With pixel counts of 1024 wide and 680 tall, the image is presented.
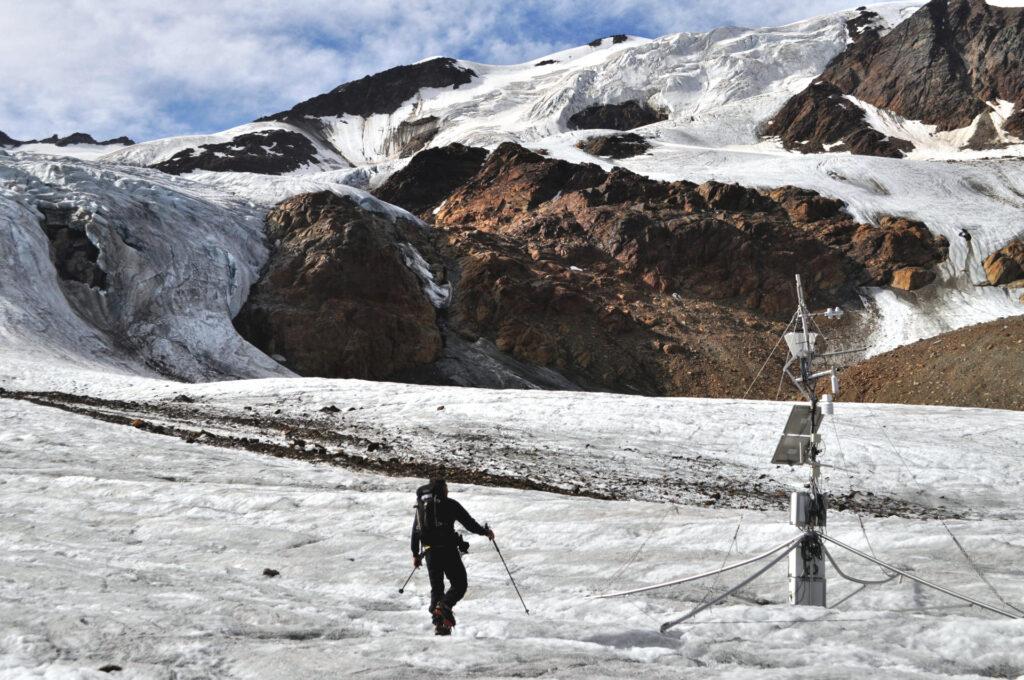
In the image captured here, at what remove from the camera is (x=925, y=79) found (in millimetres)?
113062

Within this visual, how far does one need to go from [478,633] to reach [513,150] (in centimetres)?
8081

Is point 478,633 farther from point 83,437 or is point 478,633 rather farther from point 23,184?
point 23,184

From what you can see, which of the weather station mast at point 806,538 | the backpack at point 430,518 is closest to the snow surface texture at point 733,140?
the weather station mast at point 806,538

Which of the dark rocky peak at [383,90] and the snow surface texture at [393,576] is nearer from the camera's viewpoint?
the snow surface texture at [393,576]

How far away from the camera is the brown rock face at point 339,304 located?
45.3m

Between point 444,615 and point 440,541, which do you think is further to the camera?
point 440,541

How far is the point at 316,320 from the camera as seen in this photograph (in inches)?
1831

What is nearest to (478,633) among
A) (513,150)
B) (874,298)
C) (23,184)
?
(23,184)

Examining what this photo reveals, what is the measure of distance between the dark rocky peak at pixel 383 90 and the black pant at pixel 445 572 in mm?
159423

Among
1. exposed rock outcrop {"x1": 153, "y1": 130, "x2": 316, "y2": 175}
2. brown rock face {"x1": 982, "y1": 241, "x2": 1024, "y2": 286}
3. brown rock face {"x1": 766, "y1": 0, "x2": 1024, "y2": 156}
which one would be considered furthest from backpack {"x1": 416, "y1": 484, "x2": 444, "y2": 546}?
exposed rock outcrop {"x1": 153, "y1": 130, "x2": 316, "y2": 175}

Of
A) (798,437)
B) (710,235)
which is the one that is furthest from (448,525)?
(710,235)

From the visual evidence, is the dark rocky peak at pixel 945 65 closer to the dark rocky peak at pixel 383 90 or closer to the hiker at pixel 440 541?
the dark rocky peak at pixel 383 90

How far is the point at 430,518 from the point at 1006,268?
2687 inches

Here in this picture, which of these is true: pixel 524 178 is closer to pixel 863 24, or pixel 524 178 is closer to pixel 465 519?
pixel 465 519
